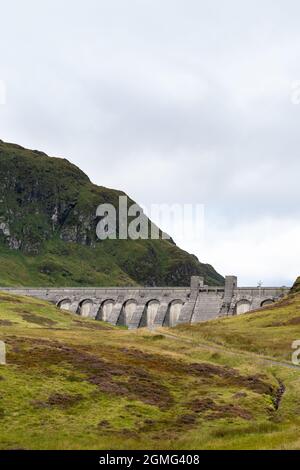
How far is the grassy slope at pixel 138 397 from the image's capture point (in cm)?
3941

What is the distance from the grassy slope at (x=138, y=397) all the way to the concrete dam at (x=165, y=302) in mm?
89442

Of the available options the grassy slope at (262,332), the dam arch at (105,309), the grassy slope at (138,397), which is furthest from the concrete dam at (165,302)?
the grassy slope at (138,397)

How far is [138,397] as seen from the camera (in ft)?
167

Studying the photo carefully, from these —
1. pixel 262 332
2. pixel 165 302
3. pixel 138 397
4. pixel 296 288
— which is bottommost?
pixel 138 397

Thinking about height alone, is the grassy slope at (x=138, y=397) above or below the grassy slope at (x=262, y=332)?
below

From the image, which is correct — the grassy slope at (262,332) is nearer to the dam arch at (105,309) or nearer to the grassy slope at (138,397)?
the grassy slope at (138,397)

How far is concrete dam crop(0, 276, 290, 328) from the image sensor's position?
540ft

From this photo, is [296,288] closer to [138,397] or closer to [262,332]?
[262,332]

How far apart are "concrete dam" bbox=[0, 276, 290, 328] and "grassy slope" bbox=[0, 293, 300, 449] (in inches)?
3521

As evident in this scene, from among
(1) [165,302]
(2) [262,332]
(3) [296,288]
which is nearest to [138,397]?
(2) [262,332]

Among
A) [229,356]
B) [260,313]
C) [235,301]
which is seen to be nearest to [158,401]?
[229,356]

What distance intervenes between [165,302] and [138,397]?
12461cm

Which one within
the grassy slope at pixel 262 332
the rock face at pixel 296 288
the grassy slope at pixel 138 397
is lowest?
the grassy slope at pixel 138 397

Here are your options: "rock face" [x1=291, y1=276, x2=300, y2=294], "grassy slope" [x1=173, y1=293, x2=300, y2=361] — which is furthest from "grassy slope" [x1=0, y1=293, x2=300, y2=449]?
"rock face" [x1=291, y1=276, x2=300, y2=294]
